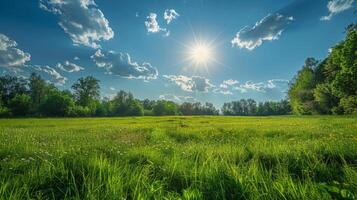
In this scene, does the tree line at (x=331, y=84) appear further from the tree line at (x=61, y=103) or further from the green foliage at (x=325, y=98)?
the tree line at (x=61, y=103)

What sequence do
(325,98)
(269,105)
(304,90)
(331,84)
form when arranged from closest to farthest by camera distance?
1. (331,84)
2. (325,98)
3. (304,90)
4. (269,105)

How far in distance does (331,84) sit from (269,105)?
156 m

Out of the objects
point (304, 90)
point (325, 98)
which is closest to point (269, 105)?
point (304, 90)

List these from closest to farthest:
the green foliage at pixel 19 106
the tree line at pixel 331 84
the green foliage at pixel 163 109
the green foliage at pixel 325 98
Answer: the tree line at pixel 331 84 < the green foliage at pixel 325 98 < the green foliage at pixel 19 106 < the green foliage at pixel 163 109

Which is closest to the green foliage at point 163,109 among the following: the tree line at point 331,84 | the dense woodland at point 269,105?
the dense woodland at point 269,105

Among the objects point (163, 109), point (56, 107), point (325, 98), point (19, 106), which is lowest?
point (19, 106)

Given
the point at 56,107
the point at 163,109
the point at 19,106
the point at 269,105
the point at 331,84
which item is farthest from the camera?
the point at 269,105

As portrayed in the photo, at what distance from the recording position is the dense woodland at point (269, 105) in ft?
112

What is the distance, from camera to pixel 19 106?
352 feet

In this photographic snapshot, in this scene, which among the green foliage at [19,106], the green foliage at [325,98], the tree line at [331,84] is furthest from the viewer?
the green foliage at [19,106]

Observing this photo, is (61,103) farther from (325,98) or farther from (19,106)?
(325,98)

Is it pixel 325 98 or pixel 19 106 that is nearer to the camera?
pixel 325 98

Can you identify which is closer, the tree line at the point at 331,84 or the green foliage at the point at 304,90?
the tree line at the point at 331,84

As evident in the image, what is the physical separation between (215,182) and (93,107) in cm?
13465
